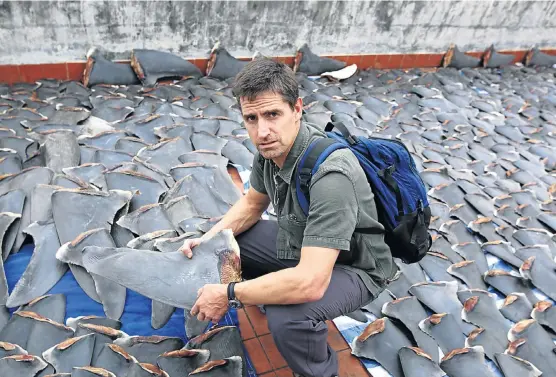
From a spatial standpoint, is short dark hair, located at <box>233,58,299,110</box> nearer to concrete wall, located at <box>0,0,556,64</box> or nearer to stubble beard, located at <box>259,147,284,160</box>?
stubble beard, located at <box>259,147,284,160</box>

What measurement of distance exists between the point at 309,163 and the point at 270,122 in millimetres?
213

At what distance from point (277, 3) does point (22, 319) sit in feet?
15.2

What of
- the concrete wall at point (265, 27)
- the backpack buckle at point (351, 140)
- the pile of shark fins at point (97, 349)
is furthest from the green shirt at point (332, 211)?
the concrete wall at point (265, 27)

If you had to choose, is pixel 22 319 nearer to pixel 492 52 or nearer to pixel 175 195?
pixel 175 195

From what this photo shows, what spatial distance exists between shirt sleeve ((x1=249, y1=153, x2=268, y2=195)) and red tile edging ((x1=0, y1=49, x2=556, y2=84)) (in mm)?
3617

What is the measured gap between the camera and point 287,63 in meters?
5.84

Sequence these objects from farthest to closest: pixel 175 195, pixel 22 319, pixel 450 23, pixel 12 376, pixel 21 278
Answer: pixel 450 23, pixel 175 195, pixel 21 278, pixel 22 319, pixel 12 376

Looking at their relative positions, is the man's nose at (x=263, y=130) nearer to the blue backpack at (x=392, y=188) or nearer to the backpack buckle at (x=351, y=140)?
the blue backpack at (x=392, y=188)

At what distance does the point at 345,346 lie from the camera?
6.86 feet

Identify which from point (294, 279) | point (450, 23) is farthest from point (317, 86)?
point (294, 279)

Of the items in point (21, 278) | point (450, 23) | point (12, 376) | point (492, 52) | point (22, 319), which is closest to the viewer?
point (12, 376)

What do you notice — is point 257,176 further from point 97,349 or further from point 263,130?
point 97,349

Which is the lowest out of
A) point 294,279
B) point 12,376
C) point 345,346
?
point 345,346

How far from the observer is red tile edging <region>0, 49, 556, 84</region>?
448 cm
